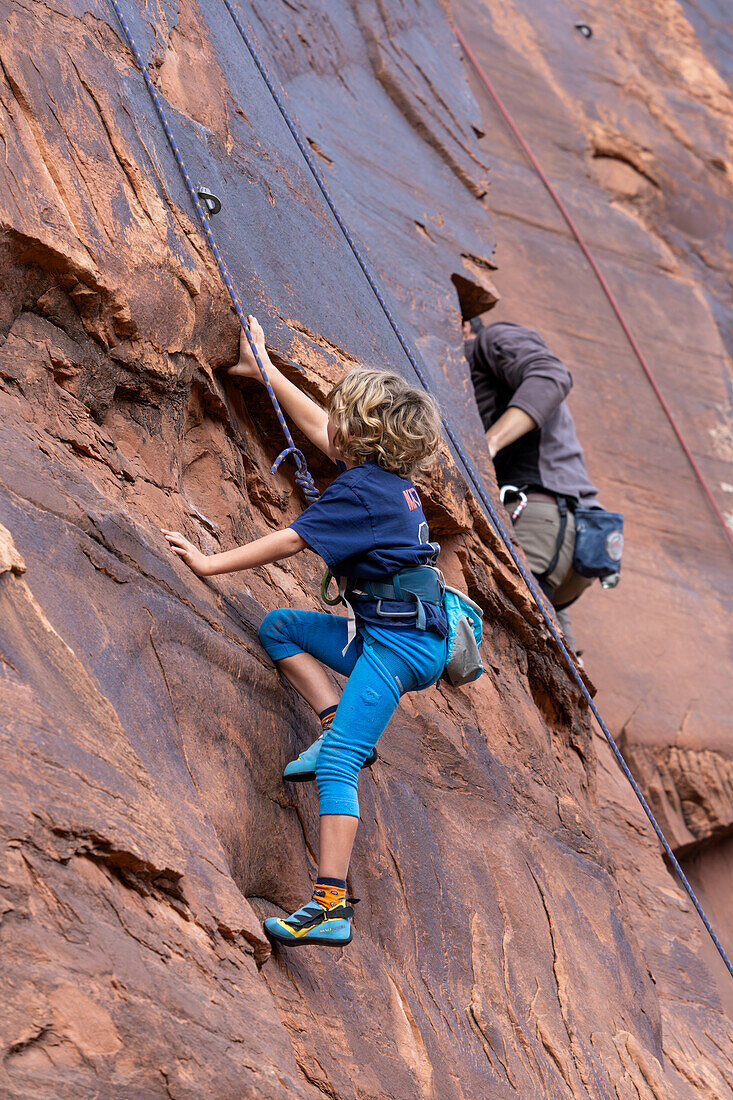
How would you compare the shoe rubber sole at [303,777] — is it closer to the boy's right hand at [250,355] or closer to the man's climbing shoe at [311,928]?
the man's climbing shoe at [311,928]

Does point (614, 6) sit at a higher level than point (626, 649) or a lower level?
higher

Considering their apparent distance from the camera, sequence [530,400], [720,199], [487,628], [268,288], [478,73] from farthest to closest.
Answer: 1. [720,199]
2. [478,73]
3. [530,400]
4. [487,628]
5. [268,288]

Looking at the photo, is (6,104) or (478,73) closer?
→ (6,104)

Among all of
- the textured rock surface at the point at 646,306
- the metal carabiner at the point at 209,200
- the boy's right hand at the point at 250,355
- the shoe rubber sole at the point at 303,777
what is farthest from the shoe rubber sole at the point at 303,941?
the textured rock surface at the point at 646,306

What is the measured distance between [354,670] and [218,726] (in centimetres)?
41

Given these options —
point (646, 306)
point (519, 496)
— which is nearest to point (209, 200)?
point (519, 496)

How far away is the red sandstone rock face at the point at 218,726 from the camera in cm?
203

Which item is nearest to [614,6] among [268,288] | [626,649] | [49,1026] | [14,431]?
[626,649]

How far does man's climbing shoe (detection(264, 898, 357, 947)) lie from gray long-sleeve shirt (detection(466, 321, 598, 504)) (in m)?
2.93

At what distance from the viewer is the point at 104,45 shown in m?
3.39

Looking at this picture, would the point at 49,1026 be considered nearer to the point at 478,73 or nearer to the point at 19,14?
the point at 19,14

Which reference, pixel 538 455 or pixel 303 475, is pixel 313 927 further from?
pixel 538 455

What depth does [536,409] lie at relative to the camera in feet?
16.6

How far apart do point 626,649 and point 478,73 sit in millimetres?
5178
